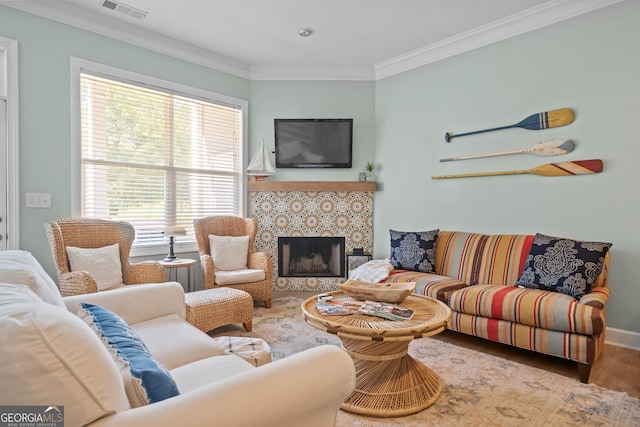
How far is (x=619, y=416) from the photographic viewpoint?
1.92 metres

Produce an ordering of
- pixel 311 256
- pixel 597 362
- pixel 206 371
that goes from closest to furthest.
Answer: pixel 206 371 → pixel 597 362 → pixel 311 256

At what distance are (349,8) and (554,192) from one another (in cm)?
241

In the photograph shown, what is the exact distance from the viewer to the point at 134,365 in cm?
106

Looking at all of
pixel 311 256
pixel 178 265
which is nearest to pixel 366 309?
pixel 178 265

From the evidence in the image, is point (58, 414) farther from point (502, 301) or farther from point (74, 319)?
point (502, 301)

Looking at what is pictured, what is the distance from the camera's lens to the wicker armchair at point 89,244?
2.71 metres

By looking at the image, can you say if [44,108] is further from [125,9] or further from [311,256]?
[311,256]

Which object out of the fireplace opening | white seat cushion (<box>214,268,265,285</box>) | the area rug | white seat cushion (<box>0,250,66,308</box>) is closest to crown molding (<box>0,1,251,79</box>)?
the fireplace opening

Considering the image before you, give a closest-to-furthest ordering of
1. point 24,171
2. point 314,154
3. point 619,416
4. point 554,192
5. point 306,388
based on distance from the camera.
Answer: point 306,388, point 619,416, point 24,171, point 554,192, point 314,154

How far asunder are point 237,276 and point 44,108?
2193mm

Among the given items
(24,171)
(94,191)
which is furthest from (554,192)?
(24,171)

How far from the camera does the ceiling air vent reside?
327 cm

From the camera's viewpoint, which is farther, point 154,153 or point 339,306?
point 154,153

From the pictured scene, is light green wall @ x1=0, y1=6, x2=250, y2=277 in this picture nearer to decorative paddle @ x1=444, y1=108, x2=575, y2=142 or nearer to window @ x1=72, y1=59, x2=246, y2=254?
window @ x1=72, y1=59, x2=246, y2=254
